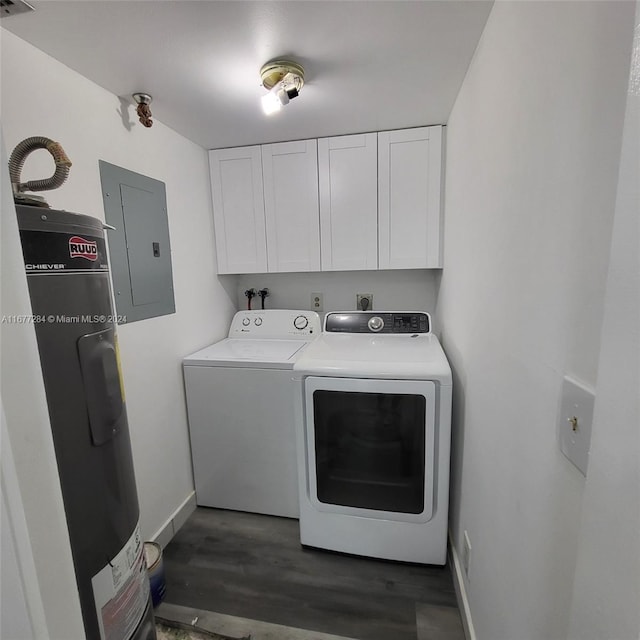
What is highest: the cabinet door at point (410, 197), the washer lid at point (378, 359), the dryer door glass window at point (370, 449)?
the cabinet door at point (410, 197)

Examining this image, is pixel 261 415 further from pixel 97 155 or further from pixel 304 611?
pixel 97 155

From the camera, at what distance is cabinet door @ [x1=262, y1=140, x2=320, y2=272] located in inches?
78.5

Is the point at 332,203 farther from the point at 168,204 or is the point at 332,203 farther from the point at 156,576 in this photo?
the point at 156,576

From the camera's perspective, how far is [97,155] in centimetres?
134

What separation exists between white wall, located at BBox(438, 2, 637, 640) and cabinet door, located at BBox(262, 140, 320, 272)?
99cm

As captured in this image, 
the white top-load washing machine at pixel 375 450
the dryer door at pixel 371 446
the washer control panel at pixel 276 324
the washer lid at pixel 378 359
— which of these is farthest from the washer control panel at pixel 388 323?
the dryer door at pixel 371 446

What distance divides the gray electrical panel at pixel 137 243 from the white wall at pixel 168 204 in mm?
49

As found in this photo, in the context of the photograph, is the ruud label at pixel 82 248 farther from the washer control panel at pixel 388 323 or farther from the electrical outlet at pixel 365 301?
the electrical outlet at pixel 365 301

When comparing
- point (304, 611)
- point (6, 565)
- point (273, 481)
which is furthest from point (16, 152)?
point (304, 611)

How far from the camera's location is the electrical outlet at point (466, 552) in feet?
4.04

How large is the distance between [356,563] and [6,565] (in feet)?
5.17

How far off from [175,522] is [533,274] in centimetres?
207

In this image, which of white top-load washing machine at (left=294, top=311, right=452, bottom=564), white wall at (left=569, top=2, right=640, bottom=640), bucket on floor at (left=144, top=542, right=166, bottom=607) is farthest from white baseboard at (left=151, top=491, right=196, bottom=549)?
white wall at (left=569, top=2, right=640, bottom=640)

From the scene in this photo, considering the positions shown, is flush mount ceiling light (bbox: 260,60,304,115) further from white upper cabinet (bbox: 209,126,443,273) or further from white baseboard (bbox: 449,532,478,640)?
white baseboard (bbox: 449,532,478,640)
